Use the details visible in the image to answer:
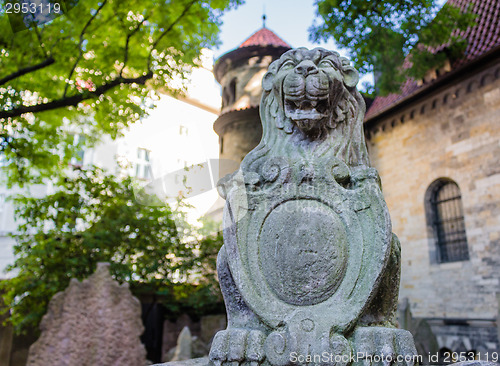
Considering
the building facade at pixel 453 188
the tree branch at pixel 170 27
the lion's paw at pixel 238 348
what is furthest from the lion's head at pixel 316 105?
the building facade at pixel 453 188

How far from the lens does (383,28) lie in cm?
961

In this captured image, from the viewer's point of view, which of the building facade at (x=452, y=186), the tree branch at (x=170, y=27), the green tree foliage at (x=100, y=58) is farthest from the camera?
the building facade at (x=452, y=186)

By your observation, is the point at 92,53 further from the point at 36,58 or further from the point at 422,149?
the point at 422,149

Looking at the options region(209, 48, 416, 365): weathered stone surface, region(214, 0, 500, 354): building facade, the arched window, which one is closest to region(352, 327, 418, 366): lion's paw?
region(209, 48, 416, 365): weathered stone surface

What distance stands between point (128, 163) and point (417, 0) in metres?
8.01

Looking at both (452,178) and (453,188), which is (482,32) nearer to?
(452,178)

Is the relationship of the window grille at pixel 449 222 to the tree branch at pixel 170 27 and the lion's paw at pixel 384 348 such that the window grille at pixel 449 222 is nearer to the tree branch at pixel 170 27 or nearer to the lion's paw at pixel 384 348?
the tree branch at pixel 170 27

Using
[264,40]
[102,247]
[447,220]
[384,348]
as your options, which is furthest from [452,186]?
[384,348]

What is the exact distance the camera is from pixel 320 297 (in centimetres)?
277

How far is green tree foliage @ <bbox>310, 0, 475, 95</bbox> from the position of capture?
9492 millimetres

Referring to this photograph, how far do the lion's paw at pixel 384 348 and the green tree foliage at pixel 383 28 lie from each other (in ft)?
27.1

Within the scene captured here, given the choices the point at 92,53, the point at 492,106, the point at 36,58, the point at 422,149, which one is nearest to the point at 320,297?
the point at 36,58

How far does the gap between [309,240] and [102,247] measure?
287 inches

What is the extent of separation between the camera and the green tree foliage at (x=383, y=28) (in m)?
9.49
